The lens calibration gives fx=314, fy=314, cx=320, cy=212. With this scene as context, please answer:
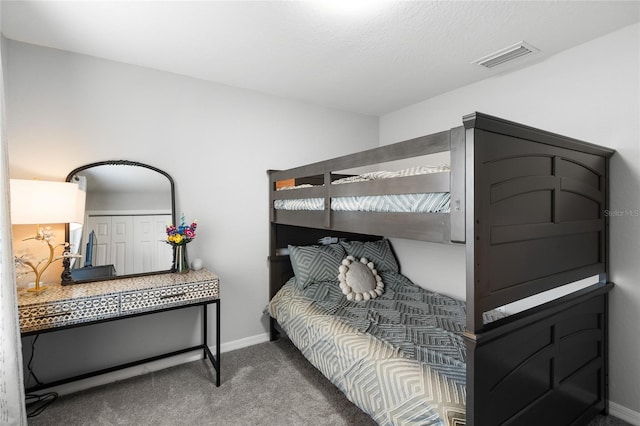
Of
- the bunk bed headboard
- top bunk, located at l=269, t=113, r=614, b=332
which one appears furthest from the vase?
the bunk bed headboard

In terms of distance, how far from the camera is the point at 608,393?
195cm

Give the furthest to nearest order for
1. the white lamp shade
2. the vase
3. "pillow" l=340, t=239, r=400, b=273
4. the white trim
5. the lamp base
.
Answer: "pillow" l=340, t=239, r=400, b=273, the white trim, the vase, the lamp base, the white lamp shade

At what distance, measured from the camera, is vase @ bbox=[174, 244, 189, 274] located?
2458 millimetres

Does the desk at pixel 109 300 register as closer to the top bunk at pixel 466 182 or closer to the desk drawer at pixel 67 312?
the desk drawer at pixel 67 312

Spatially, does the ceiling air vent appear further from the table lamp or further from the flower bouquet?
the table lamp

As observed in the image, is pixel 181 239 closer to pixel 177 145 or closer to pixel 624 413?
pixel 177 145

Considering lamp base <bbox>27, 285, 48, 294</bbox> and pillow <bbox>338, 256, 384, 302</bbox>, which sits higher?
lamp base <bbox>27, 285, 48, 294</bbox>

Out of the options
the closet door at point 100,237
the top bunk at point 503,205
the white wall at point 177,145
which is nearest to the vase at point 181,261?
the white wall at point 177,145

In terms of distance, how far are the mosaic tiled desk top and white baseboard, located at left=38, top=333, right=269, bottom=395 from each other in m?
0.67

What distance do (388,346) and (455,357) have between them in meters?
0.34

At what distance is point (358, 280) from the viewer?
267 centimetres

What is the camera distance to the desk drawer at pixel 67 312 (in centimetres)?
172

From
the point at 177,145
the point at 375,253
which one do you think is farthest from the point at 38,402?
the point at 375,253

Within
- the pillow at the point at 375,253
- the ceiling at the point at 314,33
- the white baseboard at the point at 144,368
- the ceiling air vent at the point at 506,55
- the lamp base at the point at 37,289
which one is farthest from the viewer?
the pillow at the point at 375,253
